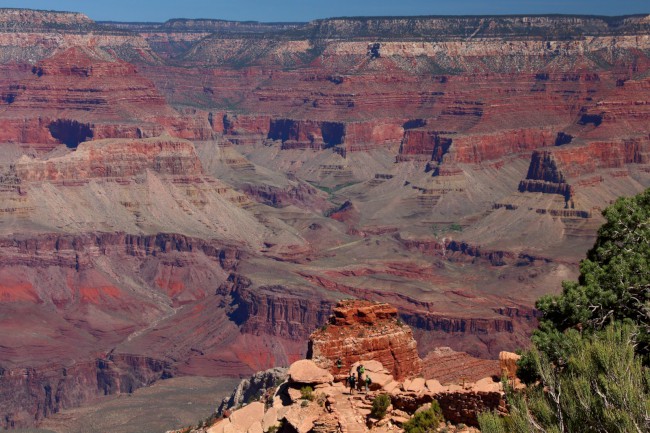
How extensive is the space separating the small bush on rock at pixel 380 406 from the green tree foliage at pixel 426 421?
1.92 feet

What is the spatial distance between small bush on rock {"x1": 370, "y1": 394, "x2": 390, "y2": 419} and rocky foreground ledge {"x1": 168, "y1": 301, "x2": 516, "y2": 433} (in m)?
0.06

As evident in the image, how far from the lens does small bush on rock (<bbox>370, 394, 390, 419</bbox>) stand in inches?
946

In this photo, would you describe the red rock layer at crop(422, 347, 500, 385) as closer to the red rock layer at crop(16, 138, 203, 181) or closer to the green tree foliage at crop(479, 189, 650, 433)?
the green tree foliage at crop(479, 189, 650, 433)

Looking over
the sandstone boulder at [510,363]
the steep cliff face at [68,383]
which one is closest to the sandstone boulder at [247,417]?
the sandstone boulder at [510,363]

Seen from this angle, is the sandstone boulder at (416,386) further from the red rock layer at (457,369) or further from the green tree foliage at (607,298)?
the red rock layer at (457,369)

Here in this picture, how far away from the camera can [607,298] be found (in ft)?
80.6

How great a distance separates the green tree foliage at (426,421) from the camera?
23.2m

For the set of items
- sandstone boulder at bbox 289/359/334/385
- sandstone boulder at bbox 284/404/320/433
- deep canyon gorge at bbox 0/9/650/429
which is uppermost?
sandstone boulder at bbox 289/359/334/385

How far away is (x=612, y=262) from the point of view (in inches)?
1006

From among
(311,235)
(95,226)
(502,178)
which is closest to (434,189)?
(502,178)

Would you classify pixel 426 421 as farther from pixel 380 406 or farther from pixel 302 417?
pixel 302 417

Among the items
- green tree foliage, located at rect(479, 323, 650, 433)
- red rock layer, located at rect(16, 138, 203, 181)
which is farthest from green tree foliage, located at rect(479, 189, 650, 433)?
red rock layer, located at rect(16, 138, 203, 181)

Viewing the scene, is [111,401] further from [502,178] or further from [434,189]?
[502,178]

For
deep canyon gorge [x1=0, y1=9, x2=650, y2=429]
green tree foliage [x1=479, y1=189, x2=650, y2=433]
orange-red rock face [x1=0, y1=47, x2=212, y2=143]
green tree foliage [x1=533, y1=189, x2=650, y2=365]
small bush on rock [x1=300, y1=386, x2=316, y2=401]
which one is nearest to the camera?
green tree foliage [x1=479, y1=189, x2=650, y2=433]
